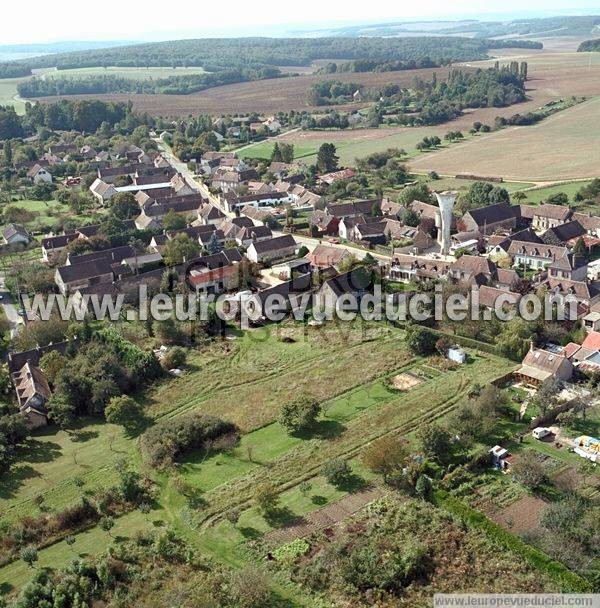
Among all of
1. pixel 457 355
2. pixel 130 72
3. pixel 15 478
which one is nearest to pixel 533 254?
pixel 457 355

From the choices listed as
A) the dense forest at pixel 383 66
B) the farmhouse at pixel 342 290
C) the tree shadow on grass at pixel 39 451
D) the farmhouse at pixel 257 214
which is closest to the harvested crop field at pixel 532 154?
the farmhouse at pixel 257 214

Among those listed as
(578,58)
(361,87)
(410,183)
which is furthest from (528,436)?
(578,58)

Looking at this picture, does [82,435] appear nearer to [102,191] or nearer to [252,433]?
[252,433]

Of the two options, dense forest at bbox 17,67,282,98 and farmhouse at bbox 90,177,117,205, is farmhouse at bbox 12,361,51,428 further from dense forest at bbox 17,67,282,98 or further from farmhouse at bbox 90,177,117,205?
dense forest at bbox 17,67,282,98

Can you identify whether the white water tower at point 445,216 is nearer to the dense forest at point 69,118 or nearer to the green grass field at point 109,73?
the dense forest at point 69,118

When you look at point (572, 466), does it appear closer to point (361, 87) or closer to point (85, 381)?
Result: point (85, 381)

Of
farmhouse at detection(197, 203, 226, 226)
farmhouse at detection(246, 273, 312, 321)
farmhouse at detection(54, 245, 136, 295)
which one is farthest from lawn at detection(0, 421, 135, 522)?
farmhouse at detection(197, 203, 226, 226)
